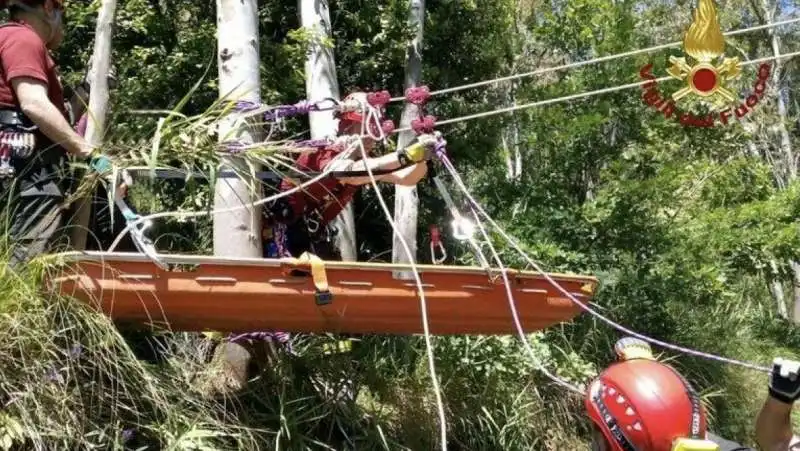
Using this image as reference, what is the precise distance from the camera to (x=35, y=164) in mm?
3326

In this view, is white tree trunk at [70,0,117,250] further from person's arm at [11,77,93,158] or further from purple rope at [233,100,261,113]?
purple rope at [233,100,261,113]

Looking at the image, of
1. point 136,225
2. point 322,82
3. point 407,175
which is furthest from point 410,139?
point 136,225

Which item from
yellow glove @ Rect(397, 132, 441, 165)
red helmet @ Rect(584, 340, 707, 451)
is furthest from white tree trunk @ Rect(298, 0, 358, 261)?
red helmet @ Rect(584, 340, 707, 451)

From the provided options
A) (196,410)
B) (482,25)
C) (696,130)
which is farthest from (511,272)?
(696,130)

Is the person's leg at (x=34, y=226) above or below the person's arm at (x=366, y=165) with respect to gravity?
below

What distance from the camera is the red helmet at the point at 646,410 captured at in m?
1.99

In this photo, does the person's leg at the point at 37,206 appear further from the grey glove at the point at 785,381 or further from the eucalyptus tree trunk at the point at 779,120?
the eucalyptus tree trunk at the point at 779,120

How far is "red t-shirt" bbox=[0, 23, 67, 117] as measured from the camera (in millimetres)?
3156

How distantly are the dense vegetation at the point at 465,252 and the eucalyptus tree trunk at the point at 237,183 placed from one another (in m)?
0.16

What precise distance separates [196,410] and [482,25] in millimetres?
4722

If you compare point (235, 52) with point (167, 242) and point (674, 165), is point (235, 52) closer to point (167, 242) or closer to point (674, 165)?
point (167, 242)

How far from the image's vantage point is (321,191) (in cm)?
427

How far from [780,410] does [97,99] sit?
3.04 meters

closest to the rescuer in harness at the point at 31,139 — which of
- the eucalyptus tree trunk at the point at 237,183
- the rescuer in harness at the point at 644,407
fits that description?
the eucalyptus tree trunk at the point at 237,183
